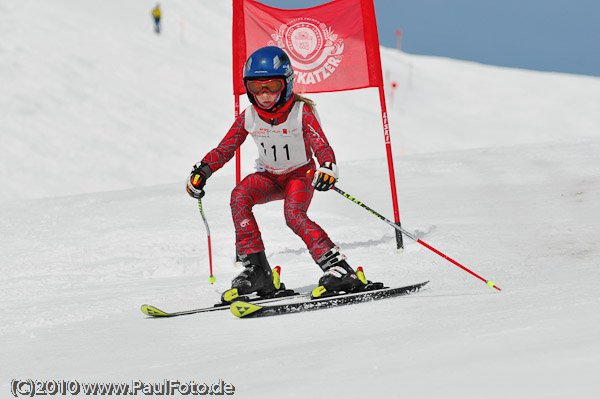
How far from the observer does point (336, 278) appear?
437 centimetres

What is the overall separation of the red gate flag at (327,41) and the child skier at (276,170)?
1.95 metres

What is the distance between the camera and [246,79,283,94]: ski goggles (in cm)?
461

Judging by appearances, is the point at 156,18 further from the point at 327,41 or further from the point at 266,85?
the point at 266,85

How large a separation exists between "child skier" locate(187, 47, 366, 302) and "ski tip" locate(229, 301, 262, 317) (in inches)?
22.1

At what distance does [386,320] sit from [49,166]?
1431 cm

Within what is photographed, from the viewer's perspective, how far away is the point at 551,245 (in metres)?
6.09

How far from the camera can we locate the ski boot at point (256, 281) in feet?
15.2

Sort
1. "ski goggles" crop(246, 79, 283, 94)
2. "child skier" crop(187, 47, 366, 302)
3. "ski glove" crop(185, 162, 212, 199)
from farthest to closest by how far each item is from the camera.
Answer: "ski glove" crop(185, 162, 212, 199) < "ski goggles" crop(246, 79, 283, 94) < "child skier" crop(187, 47, 366, 302)

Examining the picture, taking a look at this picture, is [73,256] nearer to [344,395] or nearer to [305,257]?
[305,257]

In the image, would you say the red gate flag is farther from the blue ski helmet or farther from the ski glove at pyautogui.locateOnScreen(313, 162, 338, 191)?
the ski glove at pyautogui.locateOnScreen(313, 162, 338, 191)

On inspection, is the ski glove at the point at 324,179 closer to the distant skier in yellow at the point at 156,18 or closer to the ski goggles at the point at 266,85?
the ski goggles at the point at 266,85

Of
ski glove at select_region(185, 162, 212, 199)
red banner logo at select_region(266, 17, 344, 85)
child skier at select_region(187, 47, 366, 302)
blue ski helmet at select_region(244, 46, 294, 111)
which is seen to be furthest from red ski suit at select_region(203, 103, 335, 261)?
red banner logo at select_region(266, 17, 344, 85)

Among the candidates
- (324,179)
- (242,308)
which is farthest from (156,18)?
(242,308)

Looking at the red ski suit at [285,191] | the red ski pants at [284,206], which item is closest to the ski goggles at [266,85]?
the red ski suit at [285,191]
